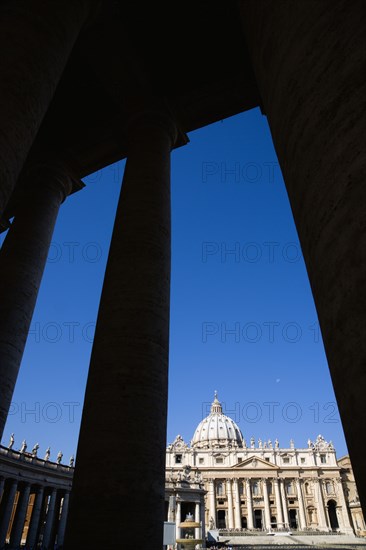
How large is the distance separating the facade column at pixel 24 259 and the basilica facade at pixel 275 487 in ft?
276

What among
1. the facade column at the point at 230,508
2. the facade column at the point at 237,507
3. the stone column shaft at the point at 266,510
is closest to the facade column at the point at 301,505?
the stone column shaft at the point at 266,510

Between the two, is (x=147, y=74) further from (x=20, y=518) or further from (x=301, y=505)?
(x=301, y=505)

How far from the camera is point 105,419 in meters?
5.80

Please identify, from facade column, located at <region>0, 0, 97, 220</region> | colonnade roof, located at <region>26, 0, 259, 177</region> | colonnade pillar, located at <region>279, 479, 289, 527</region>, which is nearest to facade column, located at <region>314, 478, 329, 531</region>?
colonnade pillar, located at <region>279, 479, 289, 527</region>

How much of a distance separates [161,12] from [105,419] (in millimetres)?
11096

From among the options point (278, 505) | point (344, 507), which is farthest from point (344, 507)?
point (278, 505)

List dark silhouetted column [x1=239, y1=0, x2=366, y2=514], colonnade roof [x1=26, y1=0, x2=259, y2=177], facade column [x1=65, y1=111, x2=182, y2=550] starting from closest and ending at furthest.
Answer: dark silhouetted column [x1=239, y1=0, x2=366, y2=514] → facade column [x1=65, y1=111, x2=182, y2=550] → colonnade roof [x1=26, y1=0, x2=259, y2=177]

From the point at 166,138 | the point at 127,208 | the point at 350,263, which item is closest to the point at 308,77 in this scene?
the point at 350,263

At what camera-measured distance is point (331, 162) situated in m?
2.43

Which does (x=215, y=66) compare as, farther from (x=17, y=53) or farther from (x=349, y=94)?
(x=349, y=94)

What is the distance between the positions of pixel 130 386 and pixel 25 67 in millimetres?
4659

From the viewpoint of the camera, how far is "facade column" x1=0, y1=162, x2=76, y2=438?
9.52 metres

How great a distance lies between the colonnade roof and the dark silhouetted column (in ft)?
29.3

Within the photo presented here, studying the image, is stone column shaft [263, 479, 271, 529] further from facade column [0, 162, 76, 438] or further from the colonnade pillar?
facade column [0, 162, 76, 438]
